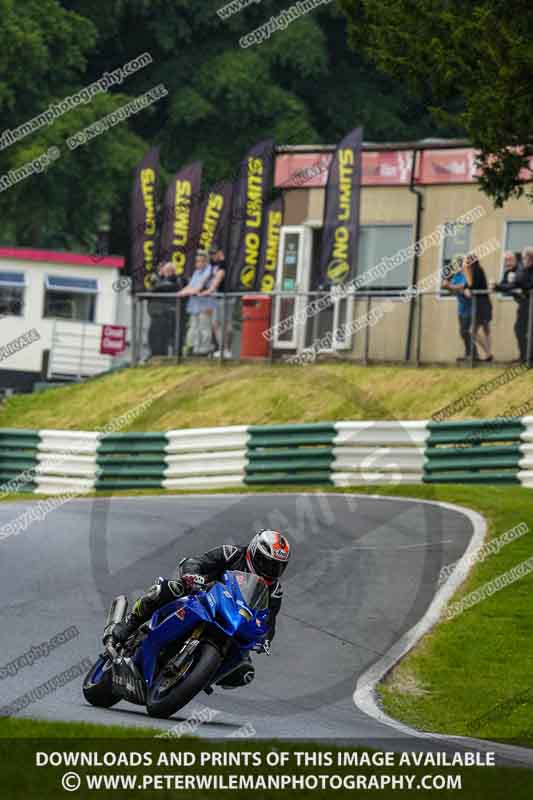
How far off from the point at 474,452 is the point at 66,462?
6.92 meters

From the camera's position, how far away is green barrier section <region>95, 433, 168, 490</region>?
25047 mm

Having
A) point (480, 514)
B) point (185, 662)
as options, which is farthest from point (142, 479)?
point (185, 662)

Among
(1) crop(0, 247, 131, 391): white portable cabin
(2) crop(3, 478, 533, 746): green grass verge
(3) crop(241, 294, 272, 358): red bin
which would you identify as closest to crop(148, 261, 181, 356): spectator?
(3) crop(241, 294, 272, 358): red bin

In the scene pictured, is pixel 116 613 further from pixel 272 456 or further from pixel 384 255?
pixel 384 255

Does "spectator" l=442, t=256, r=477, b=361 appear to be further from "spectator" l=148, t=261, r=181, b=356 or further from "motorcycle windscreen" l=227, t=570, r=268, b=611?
"motorcycle windscreen" l=227, t=570, r=268, b=611

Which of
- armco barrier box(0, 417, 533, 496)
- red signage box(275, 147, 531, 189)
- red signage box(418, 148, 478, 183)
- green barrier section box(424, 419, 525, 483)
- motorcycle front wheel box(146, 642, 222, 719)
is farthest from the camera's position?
red signage box(275, 147, 531, 189)

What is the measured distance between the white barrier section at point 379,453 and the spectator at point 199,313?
6.44 metres

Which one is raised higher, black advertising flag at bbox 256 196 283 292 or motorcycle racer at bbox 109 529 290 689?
black advertising flag at bbox 256 196 283 292

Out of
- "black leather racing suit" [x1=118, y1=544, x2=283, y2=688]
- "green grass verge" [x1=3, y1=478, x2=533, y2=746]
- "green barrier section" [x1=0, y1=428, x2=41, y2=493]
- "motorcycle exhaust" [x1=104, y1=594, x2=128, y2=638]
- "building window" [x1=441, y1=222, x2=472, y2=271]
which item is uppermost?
"building window" [x1=441, y1=222, x2=472, y2=271]

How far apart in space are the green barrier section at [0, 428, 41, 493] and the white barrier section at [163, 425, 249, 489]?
2651 mm

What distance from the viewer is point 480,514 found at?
19109mm

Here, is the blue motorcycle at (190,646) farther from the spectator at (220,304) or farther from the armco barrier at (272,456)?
the spectator at (220,304)

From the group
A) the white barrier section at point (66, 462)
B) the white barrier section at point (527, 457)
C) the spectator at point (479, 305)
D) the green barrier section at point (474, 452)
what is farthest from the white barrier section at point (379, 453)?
the white barrier section at point (66, 462)

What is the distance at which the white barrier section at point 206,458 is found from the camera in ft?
79.2
